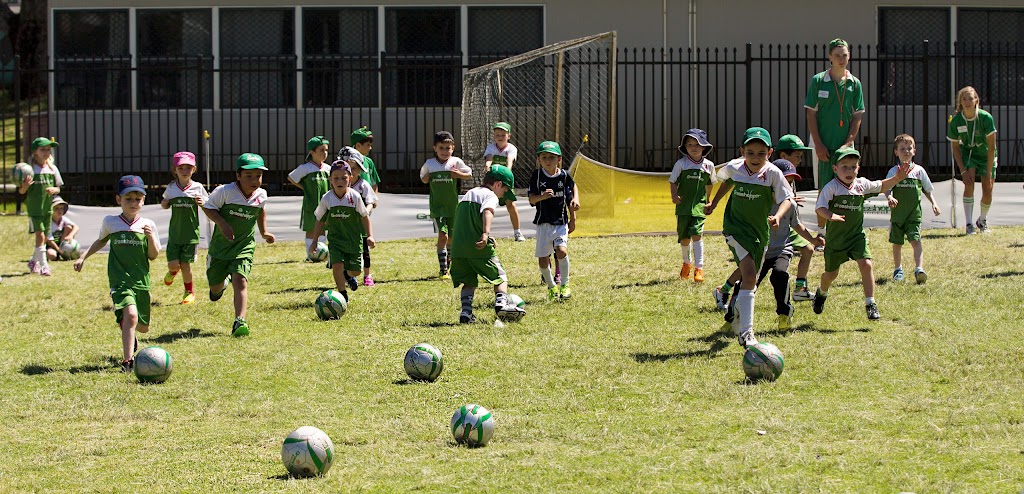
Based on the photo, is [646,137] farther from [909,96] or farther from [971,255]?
[971,255]

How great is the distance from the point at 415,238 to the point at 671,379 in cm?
996

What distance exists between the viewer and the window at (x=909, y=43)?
24.6 meters

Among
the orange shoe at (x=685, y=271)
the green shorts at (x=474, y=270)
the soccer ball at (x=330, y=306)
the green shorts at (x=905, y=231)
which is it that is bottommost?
the soccer ball at (x=330, y=306)

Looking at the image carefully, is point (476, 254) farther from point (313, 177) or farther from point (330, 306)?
point (313, 177)

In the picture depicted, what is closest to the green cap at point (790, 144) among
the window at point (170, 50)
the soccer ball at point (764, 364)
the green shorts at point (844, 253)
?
the green shorts at point (844, 253)

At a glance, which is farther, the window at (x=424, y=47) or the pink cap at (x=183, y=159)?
the window at (x=424, y=47)

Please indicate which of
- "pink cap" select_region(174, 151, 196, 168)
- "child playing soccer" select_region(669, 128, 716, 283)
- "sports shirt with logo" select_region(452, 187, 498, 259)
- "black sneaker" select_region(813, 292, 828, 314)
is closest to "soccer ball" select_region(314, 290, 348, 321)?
"sports shirt with logo" select_region(452, 187, 498, 259)

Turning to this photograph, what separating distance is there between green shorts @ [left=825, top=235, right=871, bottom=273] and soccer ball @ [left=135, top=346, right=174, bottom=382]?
222 inches

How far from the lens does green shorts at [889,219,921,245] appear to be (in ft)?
45.7

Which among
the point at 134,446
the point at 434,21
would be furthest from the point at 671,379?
the point at 434,21

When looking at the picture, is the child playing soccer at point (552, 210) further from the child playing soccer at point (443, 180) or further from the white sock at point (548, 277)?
the child playing soccer at point (443, 180)

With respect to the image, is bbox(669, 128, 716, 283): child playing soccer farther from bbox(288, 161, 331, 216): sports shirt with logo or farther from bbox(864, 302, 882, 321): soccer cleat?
bbox(288, 161, 331, 216): sports shirt with logo

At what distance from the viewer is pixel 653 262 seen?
53.1 ft

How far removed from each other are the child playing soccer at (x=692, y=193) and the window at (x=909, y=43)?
438 inches
